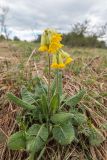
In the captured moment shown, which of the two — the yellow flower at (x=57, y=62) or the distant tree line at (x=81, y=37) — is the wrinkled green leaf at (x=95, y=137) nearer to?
the yellow flower at (x=57, y=62)

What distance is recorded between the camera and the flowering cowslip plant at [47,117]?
7.63 ft

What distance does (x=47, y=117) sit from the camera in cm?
248

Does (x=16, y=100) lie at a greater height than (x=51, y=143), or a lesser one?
greater

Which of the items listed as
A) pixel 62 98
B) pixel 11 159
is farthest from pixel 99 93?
pixel 11 159

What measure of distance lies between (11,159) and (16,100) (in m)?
0.39

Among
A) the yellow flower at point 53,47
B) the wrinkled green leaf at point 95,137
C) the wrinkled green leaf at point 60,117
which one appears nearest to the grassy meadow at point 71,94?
the wrinkled green leaf at point 95,137

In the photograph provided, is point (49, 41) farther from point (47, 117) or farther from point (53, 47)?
point (47, 117)

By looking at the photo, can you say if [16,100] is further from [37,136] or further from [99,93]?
[99,93]

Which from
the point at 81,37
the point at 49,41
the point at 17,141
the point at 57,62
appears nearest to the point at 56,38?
the point at 49,41

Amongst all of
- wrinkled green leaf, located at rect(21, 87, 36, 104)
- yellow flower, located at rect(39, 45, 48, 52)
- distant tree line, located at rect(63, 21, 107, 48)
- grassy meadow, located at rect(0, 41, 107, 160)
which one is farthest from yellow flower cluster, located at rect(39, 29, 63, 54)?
distant tree line, located at rect(63, 21, 107, 48)

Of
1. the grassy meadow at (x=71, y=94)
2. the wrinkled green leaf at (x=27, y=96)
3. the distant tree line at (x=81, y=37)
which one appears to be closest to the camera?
the grassy meadow at (x=71, y=94)

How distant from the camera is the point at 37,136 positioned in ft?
7.82

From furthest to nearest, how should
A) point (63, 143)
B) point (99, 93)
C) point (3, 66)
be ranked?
1. point (3, 66)
2. point (99, 93)
3. point (63, 143)

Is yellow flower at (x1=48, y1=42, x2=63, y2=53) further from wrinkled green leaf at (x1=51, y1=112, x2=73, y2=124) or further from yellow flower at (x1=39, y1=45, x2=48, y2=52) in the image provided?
wrinkled green leaf at (x1=51, y1=112, x2=73, y2=124)
